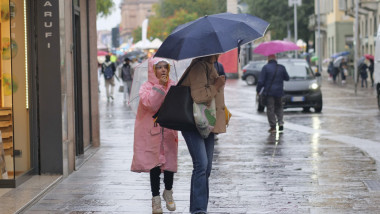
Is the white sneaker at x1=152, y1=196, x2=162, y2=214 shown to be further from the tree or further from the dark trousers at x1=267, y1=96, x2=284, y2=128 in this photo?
the tree

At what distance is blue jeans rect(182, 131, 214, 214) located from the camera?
7863 millimetres

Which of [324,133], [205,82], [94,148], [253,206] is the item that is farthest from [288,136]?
[205,82]

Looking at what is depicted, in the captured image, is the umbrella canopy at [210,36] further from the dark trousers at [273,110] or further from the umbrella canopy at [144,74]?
the dark trousers at [273,110]

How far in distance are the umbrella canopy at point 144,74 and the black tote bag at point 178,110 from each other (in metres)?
0.61

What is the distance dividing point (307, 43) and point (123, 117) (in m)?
74.2

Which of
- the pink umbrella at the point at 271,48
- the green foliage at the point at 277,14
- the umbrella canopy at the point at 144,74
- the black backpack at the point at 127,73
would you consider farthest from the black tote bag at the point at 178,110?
the green foliage at the point at 277,14

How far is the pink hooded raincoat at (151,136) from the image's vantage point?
824 centimetres

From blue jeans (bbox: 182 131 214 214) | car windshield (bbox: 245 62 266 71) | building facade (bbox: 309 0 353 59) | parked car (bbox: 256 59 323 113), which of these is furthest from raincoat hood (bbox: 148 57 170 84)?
building facade (bbox: 309 0 353 59)

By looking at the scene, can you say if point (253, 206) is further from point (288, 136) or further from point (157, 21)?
point (157, 21)

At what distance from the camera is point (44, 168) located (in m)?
11.0

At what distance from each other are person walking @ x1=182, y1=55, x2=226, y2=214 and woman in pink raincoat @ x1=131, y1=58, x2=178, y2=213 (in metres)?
0.45

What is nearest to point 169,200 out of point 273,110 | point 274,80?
point 274,80

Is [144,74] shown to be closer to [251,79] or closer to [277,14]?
[251,79]

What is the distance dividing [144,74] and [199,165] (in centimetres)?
140
